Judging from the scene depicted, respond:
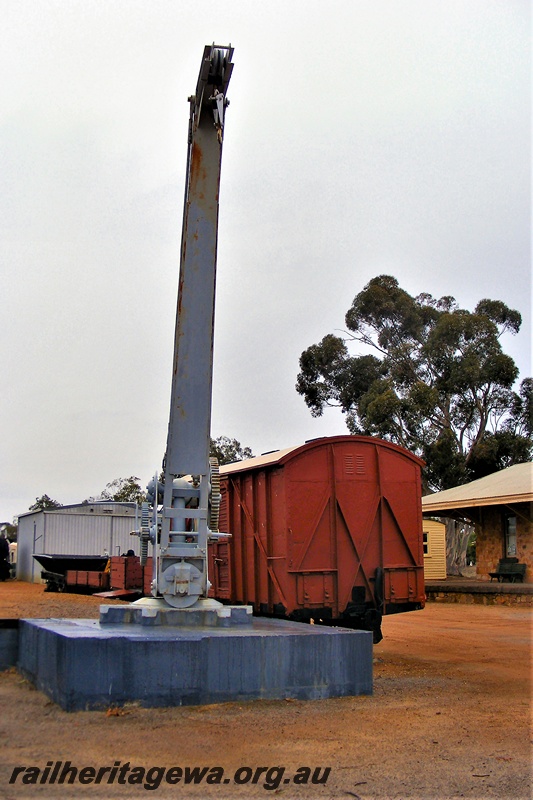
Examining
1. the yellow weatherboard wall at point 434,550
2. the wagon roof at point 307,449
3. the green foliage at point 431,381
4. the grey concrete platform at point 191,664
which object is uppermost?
the green foliage at point 431,381

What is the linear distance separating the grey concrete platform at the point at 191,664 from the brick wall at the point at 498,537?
1865 centimetres

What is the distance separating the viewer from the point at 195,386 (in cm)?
1040

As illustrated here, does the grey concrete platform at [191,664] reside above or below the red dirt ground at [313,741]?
above

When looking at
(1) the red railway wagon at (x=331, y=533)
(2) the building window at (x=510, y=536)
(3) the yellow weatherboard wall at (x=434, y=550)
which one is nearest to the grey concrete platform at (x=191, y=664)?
(1) the red railway wagon at (x=331, y=533)

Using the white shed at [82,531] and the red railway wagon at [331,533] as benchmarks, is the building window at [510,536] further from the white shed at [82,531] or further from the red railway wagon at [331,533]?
the white shed at [82,531]

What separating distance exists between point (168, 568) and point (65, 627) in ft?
4.18

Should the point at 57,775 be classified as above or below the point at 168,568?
below

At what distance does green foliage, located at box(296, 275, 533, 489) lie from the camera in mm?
40156

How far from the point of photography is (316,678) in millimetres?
8914

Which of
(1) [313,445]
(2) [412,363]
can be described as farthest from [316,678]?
(2) [412,363]

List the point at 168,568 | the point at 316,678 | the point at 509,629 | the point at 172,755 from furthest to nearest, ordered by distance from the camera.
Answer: the point at 509,629 → the point at 168,568 → the point at 316,678 → the point at 172,755

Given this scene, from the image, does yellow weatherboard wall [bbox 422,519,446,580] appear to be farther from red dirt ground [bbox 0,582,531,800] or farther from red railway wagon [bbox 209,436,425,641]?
red dirt ground [bbox 0,582,531,800]

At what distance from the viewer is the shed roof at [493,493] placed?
25.8 metres

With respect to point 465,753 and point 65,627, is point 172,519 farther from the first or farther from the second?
point 465,753
